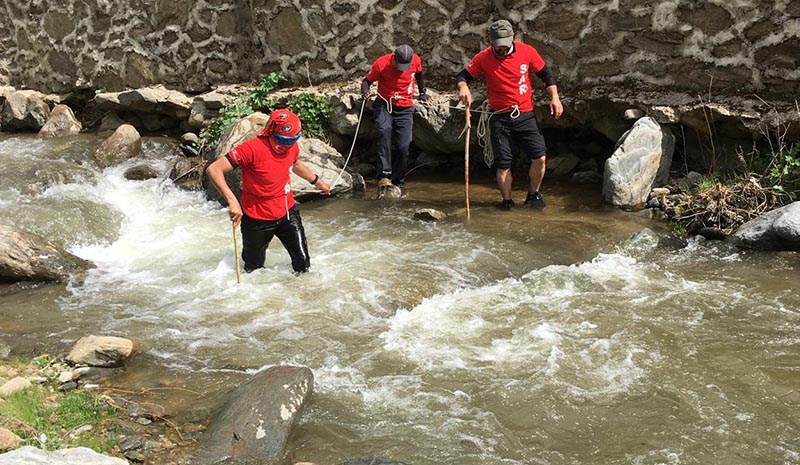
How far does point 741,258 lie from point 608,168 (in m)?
1.97

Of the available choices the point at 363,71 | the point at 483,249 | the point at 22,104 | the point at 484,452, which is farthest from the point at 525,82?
the point at 22,104

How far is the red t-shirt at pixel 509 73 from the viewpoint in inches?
330

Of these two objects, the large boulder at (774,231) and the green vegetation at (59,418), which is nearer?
the green vegetation at (59,418)

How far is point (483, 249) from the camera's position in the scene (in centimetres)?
748

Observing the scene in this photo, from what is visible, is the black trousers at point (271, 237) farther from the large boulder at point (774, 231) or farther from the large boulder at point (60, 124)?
the large boulder at point (60, 124)

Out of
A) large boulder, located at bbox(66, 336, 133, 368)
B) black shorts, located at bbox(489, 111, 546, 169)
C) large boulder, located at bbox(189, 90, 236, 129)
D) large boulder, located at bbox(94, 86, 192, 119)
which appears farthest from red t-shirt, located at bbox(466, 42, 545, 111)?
large boulder, located at bbox(94, 86, 192, 119)

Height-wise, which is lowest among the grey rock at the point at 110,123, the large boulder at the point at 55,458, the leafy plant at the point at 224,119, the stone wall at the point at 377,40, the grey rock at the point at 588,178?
the grey rock at the point at 588,178

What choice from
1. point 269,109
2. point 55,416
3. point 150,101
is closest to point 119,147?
point 150,101

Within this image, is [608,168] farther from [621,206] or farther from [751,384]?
[751,384]

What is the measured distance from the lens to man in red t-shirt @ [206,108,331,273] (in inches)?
246

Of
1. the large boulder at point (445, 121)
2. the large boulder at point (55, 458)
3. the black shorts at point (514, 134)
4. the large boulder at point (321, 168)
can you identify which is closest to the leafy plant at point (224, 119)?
the large boulder at point (321, 168)

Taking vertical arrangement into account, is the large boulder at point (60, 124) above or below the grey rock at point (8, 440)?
above

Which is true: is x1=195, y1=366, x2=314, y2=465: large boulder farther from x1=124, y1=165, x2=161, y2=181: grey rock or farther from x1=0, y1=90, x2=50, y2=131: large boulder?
x1=0, y1=90, x2=50, y2=131: large boulder

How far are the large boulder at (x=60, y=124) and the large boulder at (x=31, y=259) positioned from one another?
5619 mm
